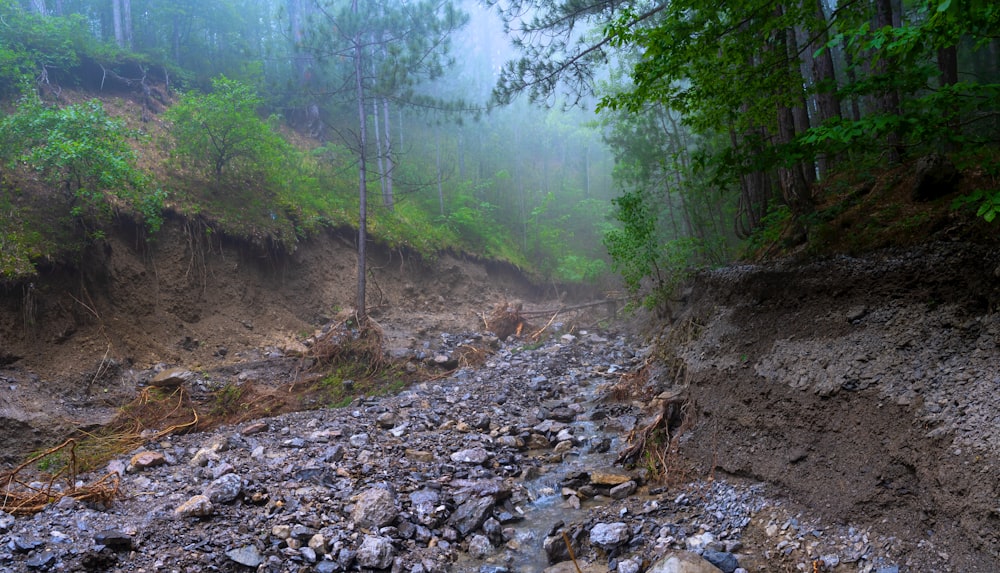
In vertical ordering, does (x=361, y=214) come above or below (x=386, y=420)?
above

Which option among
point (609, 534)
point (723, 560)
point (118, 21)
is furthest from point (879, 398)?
point (118, 21)

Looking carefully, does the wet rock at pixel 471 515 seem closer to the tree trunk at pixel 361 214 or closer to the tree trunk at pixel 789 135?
the tree trunk at pixel 789 135

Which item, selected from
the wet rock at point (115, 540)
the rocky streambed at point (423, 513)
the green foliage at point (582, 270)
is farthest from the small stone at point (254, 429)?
the green foliage at point (582, 270)

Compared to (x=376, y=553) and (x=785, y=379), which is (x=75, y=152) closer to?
(x=376, y=553)

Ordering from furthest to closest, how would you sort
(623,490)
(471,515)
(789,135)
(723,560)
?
1. (789,135)
2. (623,490)
3. (471,515)
4. (723,560)

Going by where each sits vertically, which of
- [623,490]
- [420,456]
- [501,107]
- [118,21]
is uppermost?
[118,21]

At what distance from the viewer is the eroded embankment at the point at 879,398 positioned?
323 cm

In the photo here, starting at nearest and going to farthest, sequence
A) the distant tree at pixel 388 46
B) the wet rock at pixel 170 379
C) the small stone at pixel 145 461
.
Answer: the small stone at pixel 145 461 → the wet rock at pixel 170 379 → the distant tree at pixel 388 46

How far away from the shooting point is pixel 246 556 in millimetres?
4348

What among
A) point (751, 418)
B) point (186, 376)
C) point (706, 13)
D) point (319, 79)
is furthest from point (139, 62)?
point (751, 418)

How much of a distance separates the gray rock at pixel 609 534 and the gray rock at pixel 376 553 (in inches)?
71.4

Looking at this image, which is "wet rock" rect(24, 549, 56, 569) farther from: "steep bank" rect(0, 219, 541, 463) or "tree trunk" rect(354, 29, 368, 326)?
A: "tree trunk" rect(354, 29, 368, 326)

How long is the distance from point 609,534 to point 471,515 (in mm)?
1463

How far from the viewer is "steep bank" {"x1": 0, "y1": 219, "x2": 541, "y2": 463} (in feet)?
27.2
